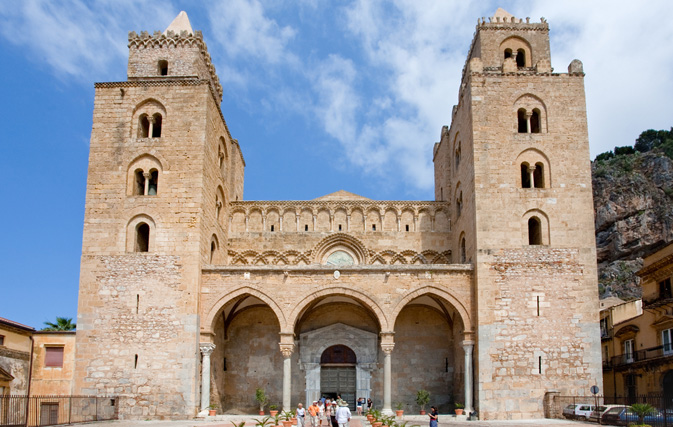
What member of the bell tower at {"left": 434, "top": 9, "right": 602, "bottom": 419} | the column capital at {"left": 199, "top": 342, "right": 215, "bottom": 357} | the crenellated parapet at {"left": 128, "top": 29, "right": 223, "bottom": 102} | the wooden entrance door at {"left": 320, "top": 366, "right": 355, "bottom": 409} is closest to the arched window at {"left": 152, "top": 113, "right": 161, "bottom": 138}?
the crenellated parapet at {"left": 128, "top": 29, "right": 223, "bottom": 102}

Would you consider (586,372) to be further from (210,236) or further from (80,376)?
(80,376)

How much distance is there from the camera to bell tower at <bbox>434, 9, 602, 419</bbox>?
2291 centimetres

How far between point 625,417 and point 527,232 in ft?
23.7

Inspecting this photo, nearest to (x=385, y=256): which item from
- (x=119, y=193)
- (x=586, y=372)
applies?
(x=586, y=372)

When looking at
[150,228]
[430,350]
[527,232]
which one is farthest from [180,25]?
[430,350]

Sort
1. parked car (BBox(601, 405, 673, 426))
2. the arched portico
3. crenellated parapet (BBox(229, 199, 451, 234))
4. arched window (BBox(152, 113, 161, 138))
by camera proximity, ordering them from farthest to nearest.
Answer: crenellated parapet (BBox(229, 199, 451, 234)) → the arched portico → arched window (BBox(152, 113, 161, 138)) → parked car (BBox(601, 405, 673, 426))

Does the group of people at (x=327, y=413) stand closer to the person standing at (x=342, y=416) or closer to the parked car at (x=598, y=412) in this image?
the person standing at (x=342, y=416)

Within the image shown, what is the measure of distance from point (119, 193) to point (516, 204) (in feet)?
48.0

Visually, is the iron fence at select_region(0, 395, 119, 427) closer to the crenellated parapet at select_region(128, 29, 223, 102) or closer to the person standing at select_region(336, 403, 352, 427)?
the person standing at select_region(336, 403, 352, 427)

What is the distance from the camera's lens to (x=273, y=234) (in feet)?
96.1

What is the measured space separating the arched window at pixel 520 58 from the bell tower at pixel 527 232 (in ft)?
1.42

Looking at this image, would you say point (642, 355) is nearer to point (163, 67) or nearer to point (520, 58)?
point (520, 58)

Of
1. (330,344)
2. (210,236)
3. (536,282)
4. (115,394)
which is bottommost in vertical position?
(115,394)

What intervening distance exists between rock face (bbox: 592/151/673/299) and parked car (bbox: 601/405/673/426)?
110ft
